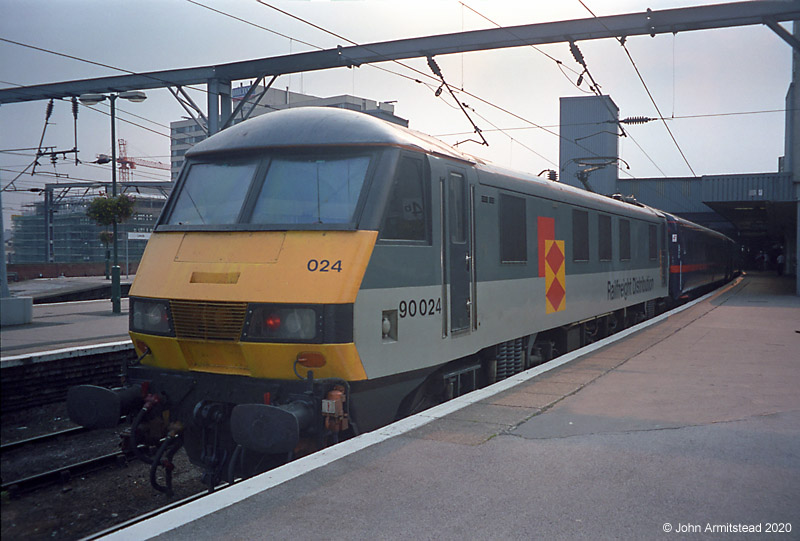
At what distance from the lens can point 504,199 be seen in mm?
8031

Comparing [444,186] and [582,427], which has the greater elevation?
[444,186]

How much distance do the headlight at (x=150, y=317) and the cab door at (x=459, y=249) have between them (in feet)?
8.52

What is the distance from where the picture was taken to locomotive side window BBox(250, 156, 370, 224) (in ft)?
18.3

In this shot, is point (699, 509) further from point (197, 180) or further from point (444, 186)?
point (197, 180)

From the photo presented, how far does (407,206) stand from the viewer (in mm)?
5965

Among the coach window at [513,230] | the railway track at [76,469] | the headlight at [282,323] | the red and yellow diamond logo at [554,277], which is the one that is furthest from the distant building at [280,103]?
the headlight at [282,323]

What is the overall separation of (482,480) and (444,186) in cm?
303

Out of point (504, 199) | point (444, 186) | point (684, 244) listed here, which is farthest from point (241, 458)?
point (684, 244)

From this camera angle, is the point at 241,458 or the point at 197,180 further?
the point at 197,180

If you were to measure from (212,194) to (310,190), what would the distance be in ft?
3.32

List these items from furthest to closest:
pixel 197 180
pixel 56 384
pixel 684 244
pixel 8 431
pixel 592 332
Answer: pixel 684 244 < pixel 592 332 < pixel 56 384 < pixel 197 180 < pixel 8 431

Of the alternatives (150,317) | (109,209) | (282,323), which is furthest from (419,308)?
(109,209)

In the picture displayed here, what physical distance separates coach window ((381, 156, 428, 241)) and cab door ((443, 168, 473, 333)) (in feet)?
1.53

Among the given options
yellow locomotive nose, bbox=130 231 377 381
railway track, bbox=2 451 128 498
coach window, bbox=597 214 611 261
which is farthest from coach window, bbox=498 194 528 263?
railway track, bbox=2 451 128 498
